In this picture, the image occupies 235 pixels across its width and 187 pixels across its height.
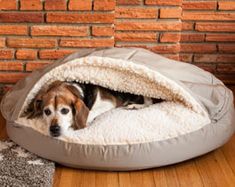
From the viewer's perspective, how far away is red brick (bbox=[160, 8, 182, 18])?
2.81 metres

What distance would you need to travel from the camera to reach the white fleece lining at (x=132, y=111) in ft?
6.32

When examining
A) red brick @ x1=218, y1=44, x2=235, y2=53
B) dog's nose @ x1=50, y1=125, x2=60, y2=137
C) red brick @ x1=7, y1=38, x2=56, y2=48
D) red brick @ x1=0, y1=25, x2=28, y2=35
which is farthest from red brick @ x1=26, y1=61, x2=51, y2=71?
red brick @ x1=218, y1=44, x2=235, y2=53

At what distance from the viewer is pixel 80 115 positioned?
2035 millimetres

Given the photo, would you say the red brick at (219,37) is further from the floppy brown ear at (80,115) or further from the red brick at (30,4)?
the floppy brown ear at (80,115)

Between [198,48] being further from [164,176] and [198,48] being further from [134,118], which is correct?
[164,176]

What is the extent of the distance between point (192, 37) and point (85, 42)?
90 cm

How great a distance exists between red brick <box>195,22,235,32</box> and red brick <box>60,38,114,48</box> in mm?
780

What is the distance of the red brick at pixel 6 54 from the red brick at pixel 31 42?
44 mm

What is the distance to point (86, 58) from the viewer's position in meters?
2.11

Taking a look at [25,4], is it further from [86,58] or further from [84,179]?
[84,179]

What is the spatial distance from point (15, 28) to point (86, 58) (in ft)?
2.98

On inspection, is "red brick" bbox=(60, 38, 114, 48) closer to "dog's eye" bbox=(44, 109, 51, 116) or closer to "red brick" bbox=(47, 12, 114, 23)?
"red brick" bbox=(47, 12, 114, 23)

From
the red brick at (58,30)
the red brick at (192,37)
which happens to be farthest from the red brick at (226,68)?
the red brick at (58,30)

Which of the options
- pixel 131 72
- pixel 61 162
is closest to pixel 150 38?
pixel 131 72
